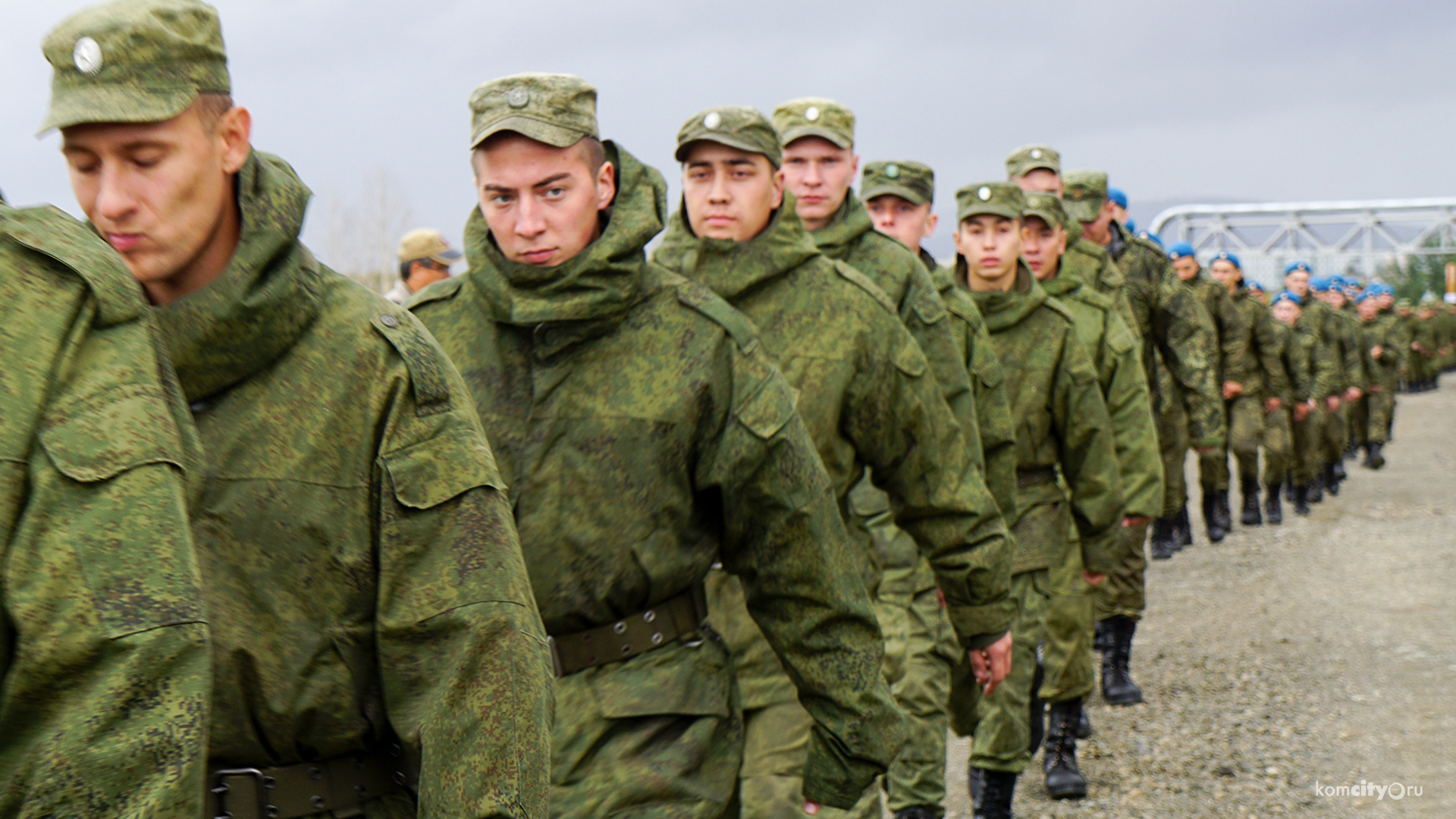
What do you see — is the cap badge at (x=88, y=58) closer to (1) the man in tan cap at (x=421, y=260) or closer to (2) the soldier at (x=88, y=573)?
(2) the soldier at (x=88, y=573)

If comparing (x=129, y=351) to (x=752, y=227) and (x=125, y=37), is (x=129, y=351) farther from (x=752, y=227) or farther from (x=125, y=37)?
(x=752, y=227)

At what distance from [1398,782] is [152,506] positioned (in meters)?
6.88

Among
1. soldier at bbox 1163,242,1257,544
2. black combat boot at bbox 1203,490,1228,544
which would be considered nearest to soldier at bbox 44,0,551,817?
soldier at bbox 1163,242,1257,544

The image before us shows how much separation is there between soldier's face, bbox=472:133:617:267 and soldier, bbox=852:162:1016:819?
2647mm

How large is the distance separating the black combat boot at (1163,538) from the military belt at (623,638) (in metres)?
11.5

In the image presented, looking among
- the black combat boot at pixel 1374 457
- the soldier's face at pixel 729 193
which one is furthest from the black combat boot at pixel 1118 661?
the black combat boot at pixel 1374 457

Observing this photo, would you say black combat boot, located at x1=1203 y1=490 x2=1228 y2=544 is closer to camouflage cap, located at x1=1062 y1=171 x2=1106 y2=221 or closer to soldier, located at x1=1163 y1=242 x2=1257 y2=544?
soldier, located at x1=1163 y1=242 x2=1257 y2=544

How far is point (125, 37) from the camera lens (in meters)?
2.23

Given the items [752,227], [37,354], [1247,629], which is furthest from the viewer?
[1247,629]

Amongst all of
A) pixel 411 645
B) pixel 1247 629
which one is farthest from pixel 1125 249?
pixel 411 645

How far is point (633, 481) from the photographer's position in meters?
3.59

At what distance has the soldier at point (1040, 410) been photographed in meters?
7.31

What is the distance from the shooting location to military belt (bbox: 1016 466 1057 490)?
746cm

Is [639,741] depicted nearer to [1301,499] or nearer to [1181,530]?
[1181,530]
